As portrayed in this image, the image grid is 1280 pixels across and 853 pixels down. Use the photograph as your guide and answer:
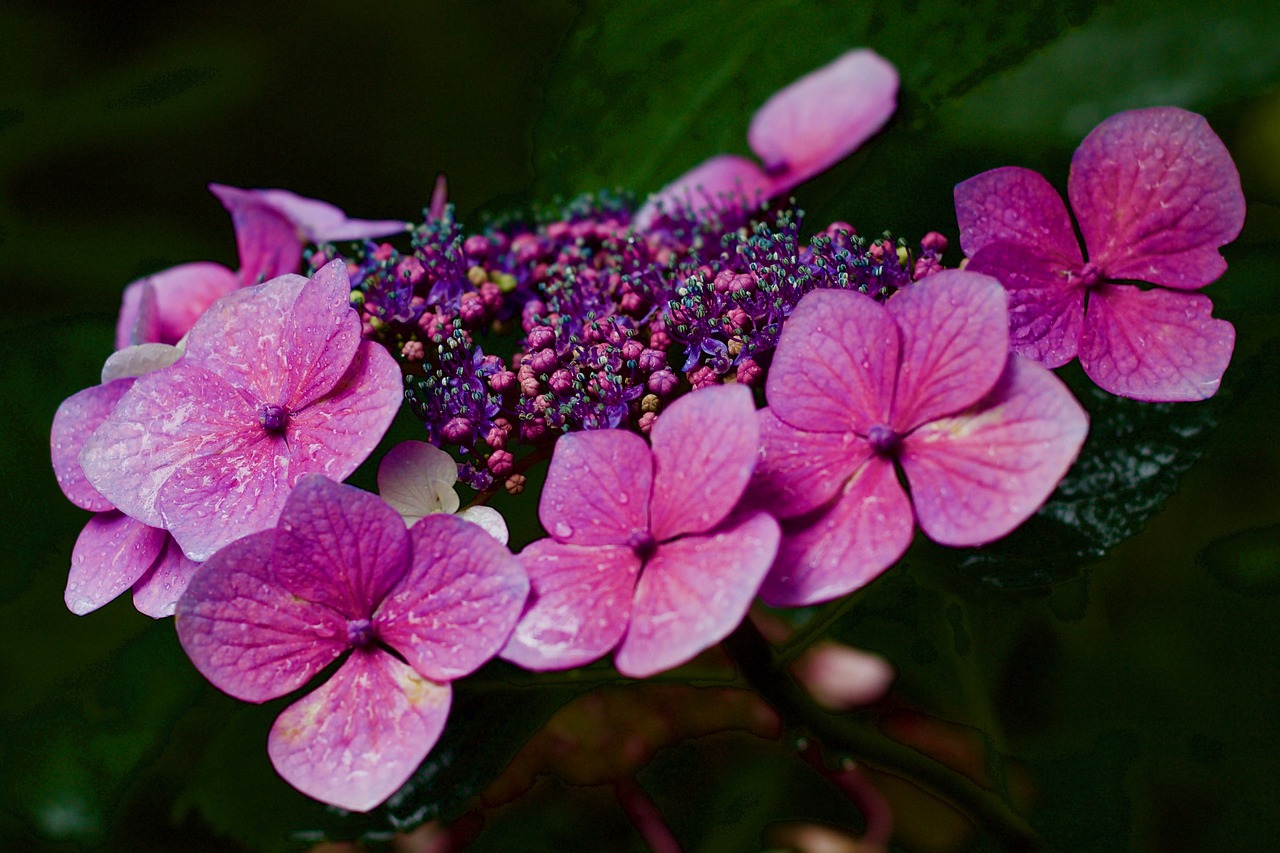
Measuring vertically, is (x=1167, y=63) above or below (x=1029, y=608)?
above

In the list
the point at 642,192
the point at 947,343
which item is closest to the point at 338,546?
the point at 947,343

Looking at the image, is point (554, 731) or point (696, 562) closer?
point (696, 562)

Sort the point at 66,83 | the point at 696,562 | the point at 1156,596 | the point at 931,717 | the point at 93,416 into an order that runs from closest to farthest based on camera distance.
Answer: the point at 696,562 < the point at 93,416 < the point at 1156,596 < the point at 931,717 < the point at 66,83

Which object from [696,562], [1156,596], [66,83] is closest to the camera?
[696,562]

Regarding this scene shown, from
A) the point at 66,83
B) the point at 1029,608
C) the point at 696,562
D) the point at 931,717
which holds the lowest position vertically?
the point at 931,717

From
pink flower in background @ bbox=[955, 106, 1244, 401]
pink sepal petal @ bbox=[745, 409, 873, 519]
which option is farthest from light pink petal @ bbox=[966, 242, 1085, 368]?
pink sepal petal @ bbox=[745, 409, 873, 519]

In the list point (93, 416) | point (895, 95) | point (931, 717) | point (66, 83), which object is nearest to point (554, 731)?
point (931, 717)

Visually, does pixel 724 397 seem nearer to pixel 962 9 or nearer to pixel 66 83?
pixel 962 9

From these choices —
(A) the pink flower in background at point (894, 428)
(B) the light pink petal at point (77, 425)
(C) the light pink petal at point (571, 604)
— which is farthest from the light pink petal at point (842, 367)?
(B) the light pink petal at point (77, 425)
